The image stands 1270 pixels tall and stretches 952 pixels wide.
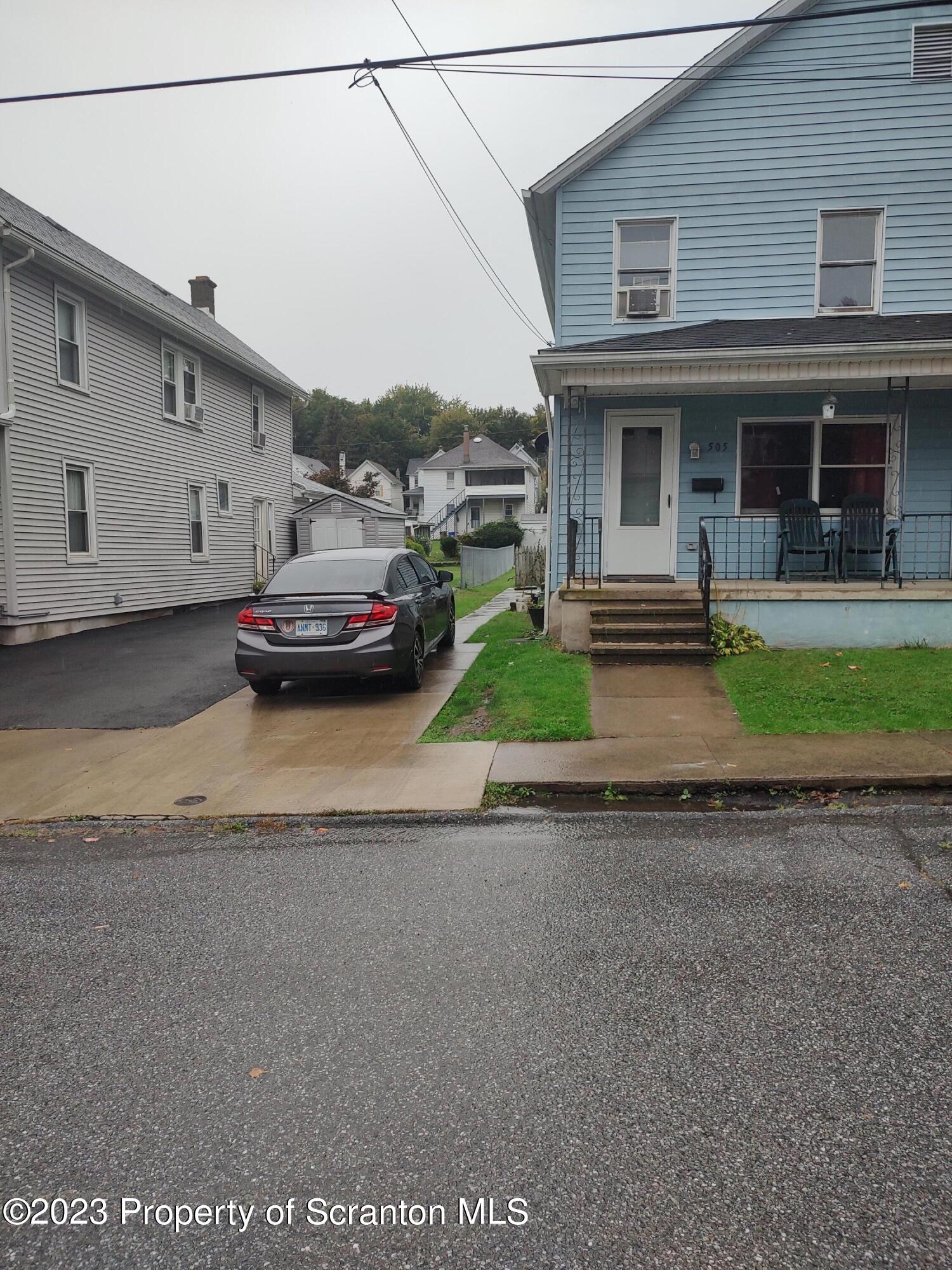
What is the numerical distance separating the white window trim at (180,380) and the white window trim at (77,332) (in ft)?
9.17

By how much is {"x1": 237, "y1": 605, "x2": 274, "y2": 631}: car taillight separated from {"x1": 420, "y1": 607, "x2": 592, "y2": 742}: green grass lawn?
196 cm

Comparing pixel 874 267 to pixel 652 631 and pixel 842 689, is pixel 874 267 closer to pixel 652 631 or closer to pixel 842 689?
pixel 652 631

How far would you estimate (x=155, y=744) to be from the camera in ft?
25.0

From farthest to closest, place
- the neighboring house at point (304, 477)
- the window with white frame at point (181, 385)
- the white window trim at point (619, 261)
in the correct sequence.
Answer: the neighboring house at point (304, 477)
the window with white frame at point (181, 385)
the white window trim at point (619, 261)

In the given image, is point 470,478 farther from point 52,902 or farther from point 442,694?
point 52,902

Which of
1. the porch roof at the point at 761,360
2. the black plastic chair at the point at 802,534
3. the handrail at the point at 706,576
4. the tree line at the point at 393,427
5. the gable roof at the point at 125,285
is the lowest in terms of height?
the handrail at the point at 706,576

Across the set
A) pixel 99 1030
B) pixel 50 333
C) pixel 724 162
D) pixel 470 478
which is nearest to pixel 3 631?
pixel 50 333

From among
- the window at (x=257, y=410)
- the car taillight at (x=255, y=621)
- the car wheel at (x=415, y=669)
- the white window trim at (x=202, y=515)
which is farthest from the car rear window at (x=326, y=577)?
the window at (x=257, y=410)

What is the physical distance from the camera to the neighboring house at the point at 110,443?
13586 millimetres

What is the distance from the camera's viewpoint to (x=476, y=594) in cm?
2508

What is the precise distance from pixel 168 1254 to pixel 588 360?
1001 centimetres

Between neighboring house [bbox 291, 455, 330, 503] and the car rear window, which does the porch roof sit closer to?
the car rear window

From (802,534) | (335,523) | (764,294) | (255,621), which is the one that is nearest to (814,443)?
(802,534)

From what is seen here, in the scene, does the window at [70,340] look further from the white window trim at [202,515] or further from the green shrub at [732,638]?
the green shrub at [732,638]
